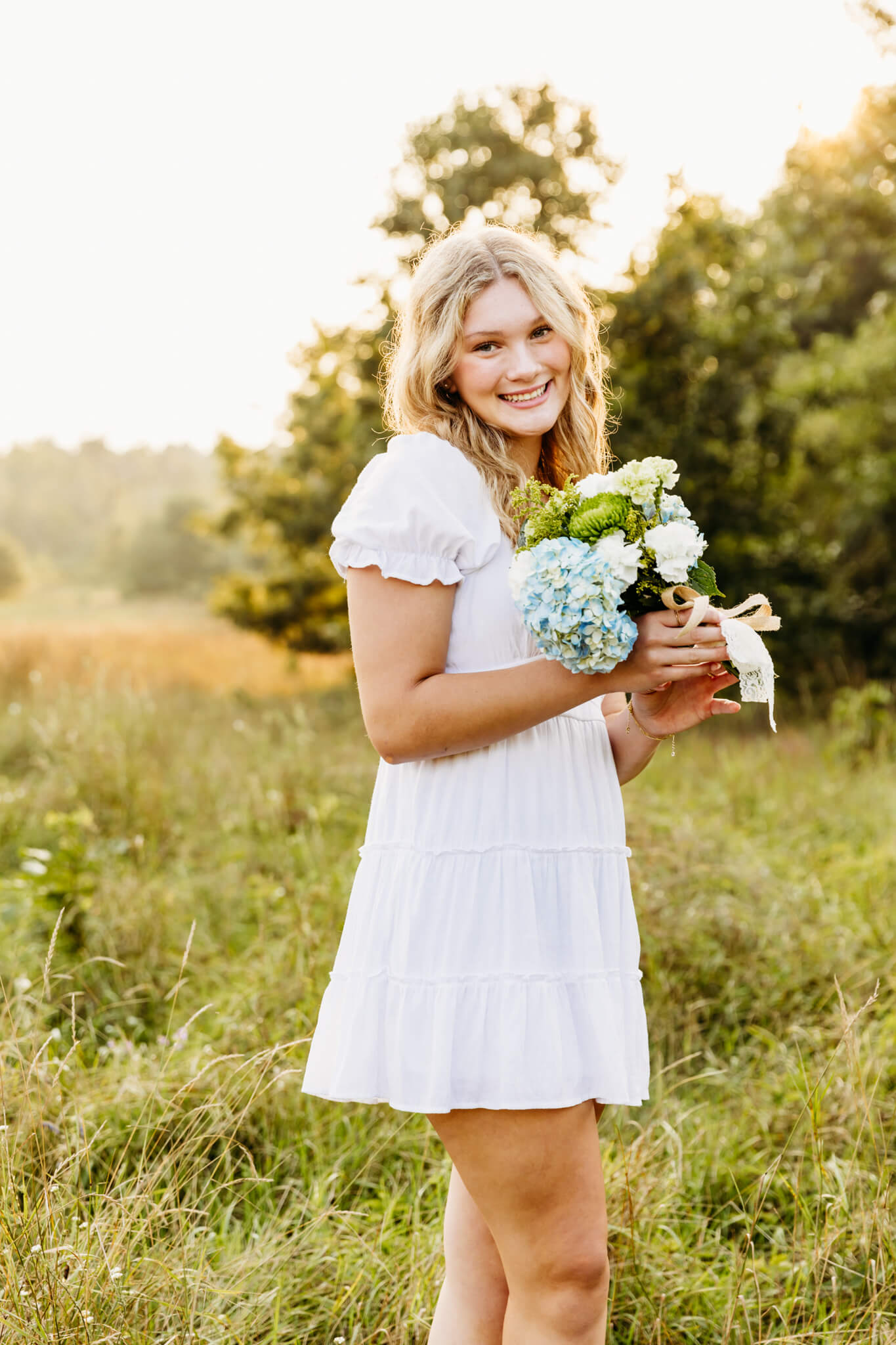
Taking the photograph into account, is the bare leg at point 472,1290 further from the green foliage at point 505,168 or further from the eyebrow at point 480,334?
the green foliage at point 505,168

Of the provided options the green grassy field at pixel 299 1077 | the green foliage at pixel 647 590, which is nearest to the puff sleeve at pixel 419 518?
the green foliage at pixel 647 590

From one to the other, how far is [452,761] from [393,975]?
34cm

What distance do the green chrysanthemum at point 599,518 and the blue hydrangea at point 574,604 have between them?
51 mm

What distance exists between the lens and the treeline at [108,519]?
42531 mm

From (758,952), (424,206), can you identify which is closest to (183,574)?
(424,206)

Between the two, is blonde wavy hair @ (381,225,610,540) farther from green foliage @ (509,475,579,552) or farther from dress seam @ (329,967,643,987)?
dress seam @ (329,967,643,987)

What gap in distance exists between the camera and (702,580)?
171 centimetres

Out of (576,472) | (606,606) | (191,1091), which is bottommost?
(191,1091)

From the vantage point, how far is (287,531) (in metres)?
13.3

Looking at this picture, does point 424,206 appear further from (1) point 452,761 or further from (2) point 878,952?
(1) point 452,761

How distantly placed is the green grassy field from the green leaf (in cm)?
79

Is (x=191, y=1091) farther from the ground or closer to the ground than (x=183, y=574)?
closer to the ground

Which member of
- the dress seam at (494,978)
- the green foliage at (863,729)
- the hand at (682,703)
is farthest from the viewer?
the green foliage at (863,729)

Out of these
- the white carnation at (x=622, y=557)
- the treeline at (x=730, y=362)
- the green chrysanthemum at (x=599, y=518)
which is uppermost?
the treeline at (x=730, y=362)
